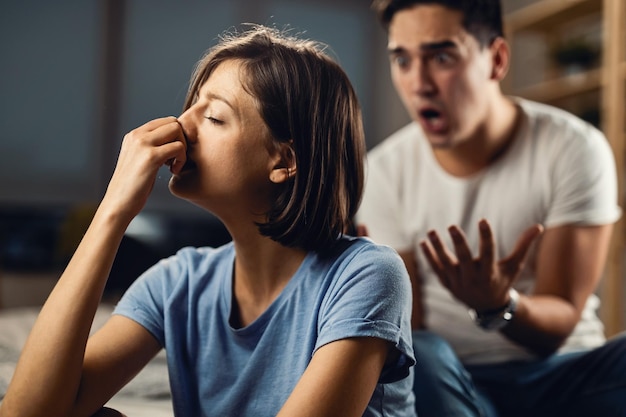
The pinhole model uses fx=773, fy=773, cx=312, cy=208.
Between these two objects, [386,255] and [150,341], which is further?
[150,341]

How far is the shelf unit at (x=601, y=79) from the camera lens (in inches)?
104

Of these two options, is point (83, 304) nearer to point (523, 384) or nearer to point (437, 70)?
point (523, 384)

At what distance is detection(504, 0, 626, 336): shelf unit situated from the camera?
2.64m

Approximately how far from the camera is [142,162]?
86 centimetres

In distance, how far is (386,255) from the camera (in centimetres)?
88

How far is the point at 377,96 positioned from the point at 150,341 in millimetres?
3110

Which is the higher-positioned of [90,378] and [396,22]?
[396,22]

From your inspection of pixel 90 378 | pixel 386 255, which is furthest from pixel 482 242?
pixel 90 378

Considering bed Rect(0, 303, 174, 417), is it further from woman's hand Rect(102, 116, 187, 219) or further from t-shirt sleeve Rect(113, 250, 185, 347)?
woman's hand Rect(102, 116, 187, 219)

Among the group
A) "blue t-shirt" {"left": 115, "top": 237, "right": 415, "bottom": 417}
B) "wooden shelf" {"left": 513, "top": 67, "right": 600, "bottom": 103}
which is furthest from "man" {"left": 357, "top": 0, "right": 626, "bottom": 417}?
"wooden shelf" {"left": 513, "top": 67, "right": 600, "bottom": 103}

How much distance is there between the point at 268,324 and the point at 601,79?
2263 mm

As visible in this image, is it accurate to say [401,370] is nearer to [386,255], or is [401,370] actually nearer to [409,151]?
[386,255]

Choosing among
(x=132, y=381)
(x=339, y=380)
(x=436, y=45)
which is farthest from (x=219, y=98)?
(x=436, y=45)

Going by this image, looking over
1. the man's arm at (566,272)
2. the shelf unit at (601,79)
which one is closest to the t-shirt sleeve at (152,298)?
the man's arm at (566,272)
